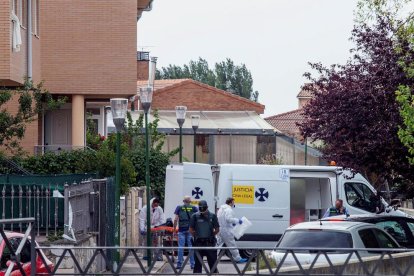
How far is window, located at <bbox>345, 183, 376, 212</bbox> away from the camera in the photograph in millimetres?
30781

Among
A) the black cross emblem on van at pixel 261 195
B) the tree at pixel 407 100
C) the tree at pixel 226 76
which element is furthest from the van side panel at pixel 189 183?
the tree at pixel 226 76

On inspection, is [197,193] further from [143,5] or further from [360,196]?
[143,5]

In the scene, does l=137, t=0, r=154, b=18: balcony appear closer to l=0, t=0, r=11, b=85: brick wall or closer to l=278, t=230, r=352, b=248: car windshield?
l=0, t=0, r=11, b=85: brick wall

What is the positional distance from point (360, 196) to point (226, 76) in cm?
8427

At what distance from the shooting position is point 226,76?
114812 mm

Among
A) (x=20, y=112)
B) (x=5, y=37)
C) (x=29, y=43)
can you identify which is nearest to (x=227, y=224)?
(x=20, y=112)

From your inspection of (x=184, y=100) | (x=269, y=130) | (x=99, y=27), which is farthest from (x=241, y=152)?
(x=99, y=27)

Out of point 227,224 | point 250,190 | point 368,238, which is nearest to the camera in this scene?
point 368,238

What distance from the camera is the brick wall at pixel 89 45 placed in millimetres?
32406

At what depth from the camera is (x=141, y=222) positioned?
29.3m

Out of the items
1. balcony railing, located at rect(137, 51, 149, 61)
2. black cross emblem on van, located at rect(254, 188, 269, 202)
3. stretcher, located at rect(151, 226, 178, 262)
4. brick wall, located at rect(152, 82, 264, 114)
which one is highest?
balcony railing, located at rect(137, 51, 149, 61)

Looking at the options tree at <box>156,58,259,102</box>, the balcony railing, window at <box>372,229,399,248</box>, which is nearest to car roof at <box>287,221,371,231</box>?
window at <box>372,229,399,248</box>

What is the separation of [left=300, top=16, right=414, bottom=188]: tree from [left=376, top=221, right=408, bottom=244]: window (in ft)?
8.90

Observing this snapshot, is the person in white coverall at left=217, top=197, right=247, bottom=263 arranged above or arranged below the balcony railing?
below
